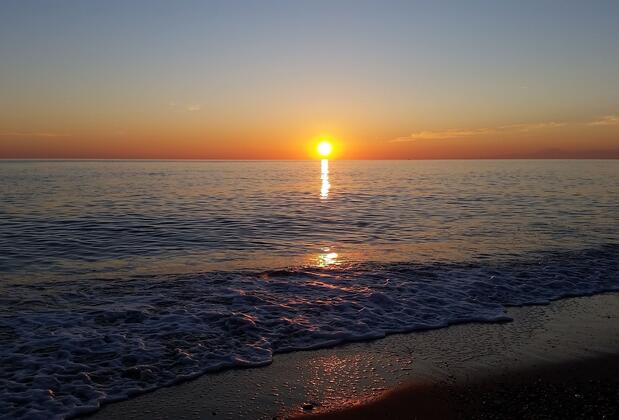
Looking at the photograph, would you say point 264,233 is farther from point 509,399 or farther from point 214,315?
Answer: point 509,399

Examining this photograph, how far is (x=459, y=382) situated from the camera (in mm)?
6785

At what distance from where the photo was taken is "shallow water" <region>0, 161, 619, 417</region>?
7.81 m

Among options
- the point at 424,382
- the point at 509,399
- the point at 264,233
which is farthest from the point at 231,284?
the point at 264,233

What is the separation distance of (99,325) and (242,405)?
15.8ft

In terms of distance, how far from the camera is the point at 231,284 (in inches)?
514

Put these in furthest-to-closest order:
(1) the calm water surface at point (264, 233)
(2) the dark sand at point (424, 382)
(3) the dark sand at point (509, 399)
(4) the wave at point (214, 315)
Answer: (1) the calm water surface at point (264, 233), (4) the wave at point (214, 315), (2) the dark sand at point (424, 382), (3) the dark sand at point (509, 399)

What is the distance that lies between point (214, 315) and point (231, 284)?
2894 millimetres

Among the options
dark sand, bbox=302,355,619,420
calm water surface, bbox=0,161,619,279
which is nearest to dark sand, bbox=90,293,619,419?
dark sand, bbox=302,355,619,420

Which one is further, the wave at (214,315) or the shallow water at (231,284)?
the shallow water at (231,284)

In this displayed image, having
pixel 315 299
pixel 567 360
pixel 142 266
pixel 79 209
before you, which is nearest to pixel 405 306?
pixel 315 299

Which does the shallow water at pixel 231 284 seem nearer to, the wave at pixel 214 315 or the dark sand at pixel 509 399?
the wave at pixel 214 315

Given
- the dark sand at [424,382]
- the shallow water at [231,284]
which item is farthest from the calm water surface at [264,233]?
the dark sand at [424,382]

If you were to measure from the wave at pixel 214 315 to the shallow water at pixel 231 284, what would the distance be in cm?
4

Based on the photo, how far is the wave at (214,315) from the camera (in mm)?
7199
